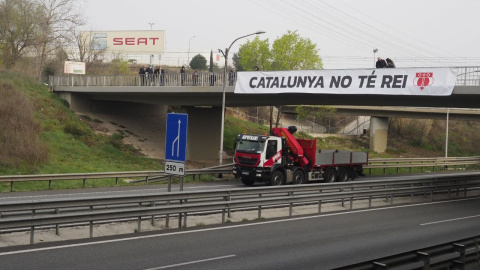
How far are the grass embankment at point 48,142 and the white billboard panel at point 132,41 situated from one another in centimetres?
4649

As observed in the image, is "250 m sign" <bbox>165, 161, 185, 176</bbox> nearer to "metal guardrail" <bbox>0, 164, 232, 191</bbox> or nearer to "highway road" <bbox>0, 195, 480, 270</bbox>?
"highway road" <bbox>0, 195, 480, 270</bbox>

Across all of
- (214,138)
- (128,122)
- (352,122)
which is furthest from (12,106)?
(352,122)

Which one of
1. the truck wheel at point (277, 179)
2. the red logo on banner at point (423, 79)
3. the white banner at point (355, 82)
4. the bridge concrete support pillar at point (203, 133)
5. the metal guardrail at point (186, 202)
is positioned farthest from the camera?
the bridge concrete support pillar at point (203, 133)

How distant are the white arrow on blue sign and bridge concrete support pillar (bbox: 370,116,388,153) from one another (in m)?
53.5

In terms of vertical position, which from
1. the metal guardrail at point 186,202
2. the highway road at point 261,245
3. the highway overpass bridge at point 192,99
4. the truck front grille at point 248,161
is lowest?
the highway road at point 261,245

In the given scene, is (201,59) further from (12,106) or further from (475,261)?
(475,261)

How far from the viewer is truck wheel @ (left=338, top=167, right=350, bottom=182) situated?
107ft

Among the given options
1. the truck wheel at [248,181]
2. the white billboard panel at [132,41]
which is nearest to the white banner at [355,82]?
the truck wheel at [248,181]

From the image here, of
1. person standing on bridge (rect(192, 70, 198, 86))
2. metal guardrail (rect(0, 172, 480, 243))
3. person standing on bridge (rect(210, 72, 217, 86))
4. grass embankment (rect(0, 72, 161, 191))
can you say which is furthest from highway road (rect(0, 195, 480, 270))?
person standing on bridge (rect(192, 70, 198, 86))

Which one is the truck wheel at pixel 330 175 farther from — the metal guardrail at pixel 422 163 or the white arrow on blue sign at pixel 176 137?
the white arrow on blue sign at pixel 176 137

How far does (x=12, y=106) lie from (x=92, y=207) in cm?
2421

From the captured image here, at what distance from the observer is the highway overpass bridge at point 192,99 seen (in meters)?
33.0

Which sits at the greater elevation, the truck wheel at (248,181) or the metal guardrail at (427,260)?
the metal guardrail at (427,260)

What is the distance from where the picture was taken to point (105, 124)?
145 ft
